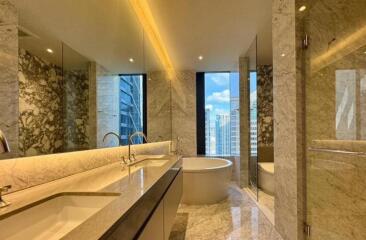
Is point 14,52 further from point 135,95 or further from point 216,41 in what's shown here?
point 216,41

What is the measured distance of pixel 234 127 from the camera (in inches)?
188

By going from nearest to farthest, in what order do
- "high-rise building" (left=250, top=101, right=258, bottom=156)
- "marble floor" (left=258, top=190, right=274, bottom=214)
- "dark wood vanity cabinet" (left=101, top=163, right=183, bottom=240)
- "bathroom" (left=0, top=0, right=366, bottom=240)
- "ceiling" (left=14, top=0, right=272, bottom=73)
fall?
"dark wood vanity cabinet" (left=101, top=163, right=183, bottom=240)
"bathroom" (left=0, top=0, right=366, bottom=240)
"ceiling" (left=14, top=0, right=272, bottom=73)
"marble floor" (left=258, top=190, right=274, bottom=214)
"high-rise building" (left=250, top=101, right=258, bottom=156)

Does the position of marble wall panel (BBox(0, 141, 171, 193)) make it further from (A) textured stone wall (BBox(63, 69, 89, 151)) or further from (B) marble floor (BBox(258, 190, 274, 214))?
(B) marble floor (BBox(258, 190, 274, 214))

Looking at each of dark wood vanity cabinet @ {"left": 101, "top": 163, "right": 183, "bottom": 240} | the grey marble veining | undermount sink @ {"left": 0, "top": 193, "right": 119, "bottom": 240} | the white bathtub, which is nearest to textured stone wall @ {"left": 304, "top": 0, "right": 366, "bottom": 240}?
dark wood vanity cabinet @ {"left": 101, "top": 163, "right": 183, "bottom": 240}

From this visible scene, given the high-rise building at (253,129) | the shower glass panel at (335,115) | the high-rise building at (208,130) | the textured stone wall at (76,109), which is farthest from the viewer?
the high-rise building at (208,130)

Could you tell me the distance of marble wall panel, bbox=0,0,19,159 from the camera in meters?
1.03

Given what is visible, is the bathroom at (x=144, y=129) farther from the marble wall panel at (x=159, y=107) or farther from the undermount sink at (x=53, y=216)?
the marble wall panel at (x=159, y=107)

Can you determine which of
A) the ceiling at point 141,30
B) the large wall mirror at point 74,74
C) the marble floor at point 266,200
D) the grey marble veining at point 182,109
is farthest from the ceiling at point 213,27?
the marble floor at point 266,200

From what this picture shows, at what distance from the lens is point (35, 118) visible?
1.26 metres

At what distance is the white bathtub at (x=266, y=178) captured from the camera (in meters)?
3.75

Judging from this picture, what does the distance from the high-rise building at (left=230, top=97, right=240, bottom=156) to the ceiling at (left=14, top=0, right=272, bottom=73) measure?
810 millimetres

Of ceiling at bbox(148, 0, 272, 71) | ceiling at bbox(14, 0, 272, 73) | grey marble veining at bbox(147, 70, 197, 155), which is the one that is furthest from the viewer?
grey marble veining at bbox(147, 70, 197, 155)

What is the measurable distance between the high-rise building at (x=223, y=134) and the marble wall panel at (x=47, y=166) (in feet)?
10.9

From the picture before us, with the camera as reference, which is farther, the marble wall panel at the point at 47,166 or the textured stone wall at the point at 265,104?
the textured stone wall at the point at 265,104
